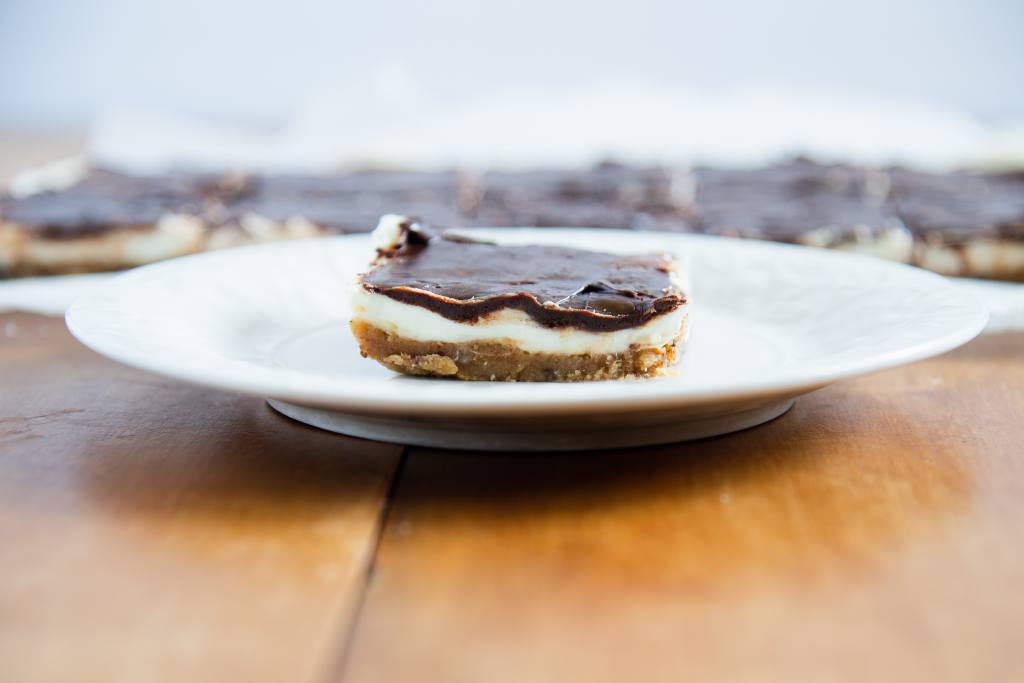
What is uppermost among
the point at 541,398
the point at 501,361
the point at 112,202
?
the point at 541,398

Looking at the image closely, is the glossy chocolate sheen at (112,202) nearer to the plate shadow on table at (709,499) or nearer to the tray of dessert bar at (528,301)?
the tray of dessert bar at (528,301)

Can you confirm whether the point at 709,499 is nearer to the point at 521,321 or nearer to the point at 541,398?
the point at 541,398

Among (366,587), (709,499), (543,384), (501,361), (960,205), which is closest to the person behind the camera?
(366,587)

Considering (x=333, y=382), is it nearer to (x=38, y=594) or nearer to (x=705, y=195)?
(x=38, y=594)

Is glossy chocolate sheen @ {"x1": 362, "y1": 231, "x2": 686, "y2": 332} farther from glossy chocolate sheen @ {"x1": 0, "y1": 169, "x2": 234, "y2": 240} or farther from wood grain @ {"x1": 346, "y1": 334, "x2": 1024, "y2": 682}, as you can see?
glossy chocolate sheen @ {"x1": 0, "y1": 169, "x2": 234, "y2": 240}

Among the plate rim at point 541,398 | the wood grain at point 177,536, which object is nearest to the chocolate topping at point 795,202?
the plate rim at point 541,398

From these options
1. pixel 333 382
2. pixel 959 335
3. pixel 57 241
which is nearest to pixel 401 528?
pixel 333 382

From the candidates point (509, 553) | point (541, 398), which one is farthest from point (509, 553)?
point (541, 398)

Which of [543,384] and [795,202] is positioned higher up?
[543,384]
